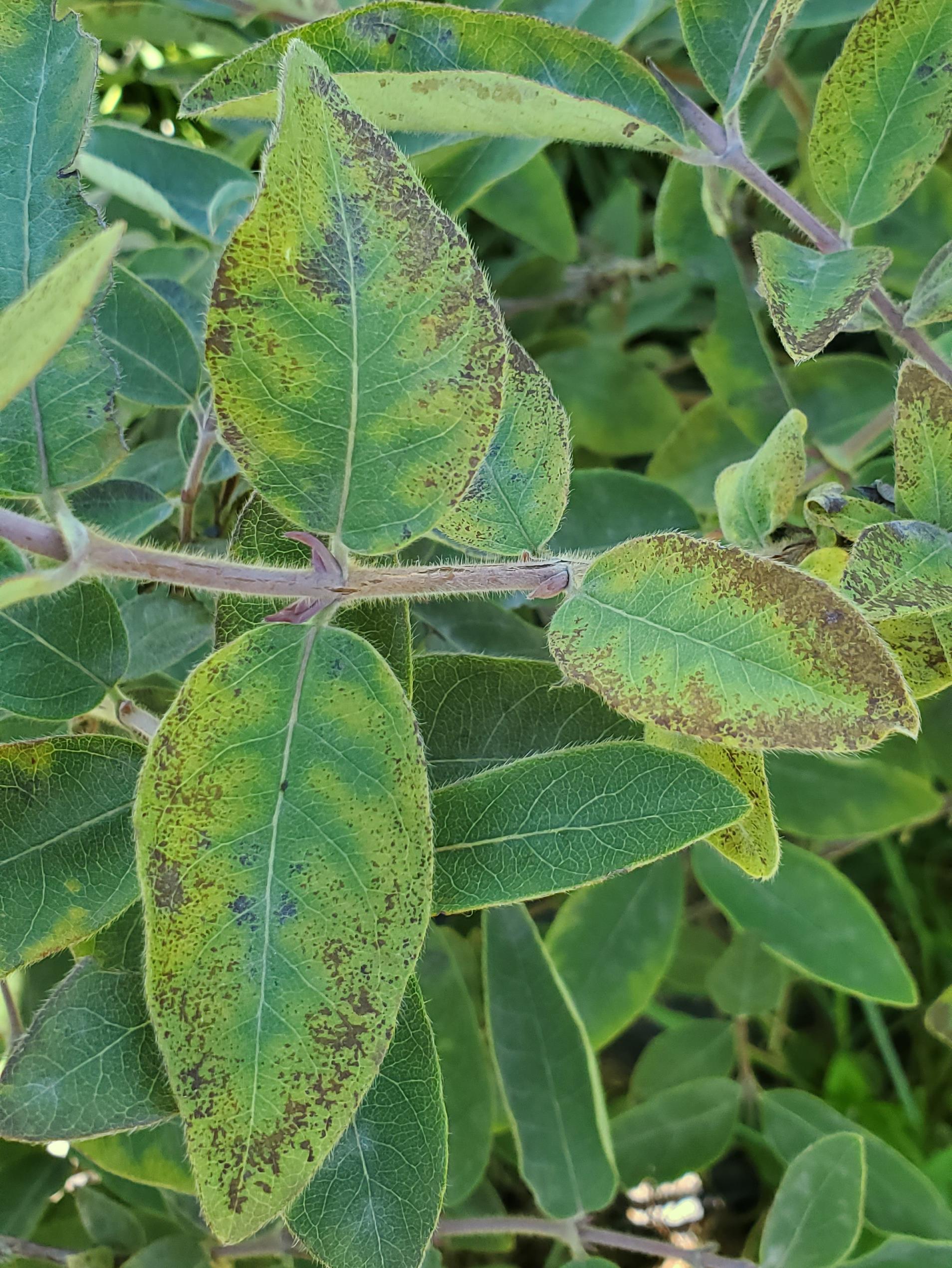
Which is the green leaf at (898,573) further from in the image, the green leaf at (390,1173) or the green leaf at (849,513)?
the green leaf at (390,1173)

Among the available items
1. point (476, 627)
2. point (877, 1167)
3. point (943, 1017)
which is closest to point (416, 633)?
point (476, 627)

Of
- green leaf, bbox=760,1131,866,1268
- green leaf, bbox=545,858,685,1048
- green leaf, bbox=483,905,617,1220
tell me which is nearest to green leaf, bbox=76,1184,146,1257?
green leaf, bbox=483,905,617,1220

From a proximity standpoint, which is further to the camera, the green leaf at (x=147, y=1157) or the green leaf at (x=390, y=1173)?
the green leaf at (x=147, y=1157)

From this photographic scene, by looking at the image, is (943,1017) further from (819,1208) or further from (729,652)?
(729,652)

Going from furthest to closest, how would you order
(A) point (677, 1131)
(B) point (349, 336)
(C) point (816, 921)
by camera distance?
(A) point (677, 1131), (C) point (816, 921), (B) point (349, 336)

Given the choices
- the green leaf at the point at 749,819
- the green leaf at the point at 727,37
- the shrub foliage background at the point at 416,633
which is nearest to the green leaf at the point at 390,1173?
the shrub foliage background at the point at 416,633

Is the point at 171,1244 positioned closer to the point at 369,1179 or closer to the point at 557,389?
the point at 369,1179
